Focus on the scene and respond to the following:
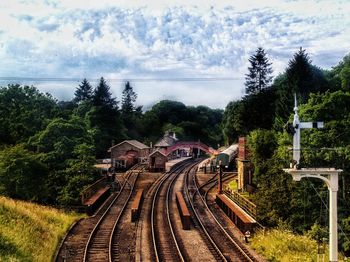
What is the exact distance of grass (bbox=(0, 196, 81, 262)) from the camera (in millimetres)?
15609

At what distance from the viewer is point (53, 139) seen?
3625 centimetres

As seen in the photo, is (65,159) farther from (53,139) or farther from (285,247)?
(285,247)

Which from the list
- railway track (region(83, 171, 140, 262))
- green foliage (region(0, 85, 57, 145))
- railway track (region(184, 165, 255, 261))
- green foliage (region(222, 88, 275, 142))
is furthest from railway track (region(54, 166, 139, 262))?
green foliage (region(222, 88, 275, 142))

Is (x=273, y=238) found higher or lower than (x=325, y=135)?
lower

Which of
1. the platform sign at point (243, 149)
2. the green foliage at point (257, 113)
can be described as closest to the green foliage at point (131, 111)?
the green foliage at point (257, 113)

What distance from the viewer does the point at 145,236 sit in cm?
2236

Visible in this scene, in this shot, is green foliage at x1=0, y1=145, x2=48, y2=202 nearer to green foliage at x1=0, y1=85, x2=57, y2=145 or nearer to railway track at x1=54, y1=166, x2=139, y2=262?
railway track at x1=54, y1=166, x2=139, y2=262

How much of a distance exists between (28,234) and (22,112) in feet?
130

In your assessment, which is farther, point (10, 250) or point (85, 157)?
point (85, 157)

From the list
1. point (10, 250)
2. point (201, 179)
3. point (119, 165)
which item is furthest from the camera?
point (119, 165)

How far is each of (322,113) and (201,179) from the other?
1027 inches

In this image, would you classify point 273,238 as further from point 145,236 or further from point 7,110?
point 7,110

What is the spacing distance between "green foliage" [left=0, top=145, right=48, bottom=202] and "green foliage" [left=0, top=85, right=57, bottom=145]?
46.1 feet

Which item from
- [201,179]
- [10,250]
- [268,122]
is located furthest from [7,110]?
[10,250]
